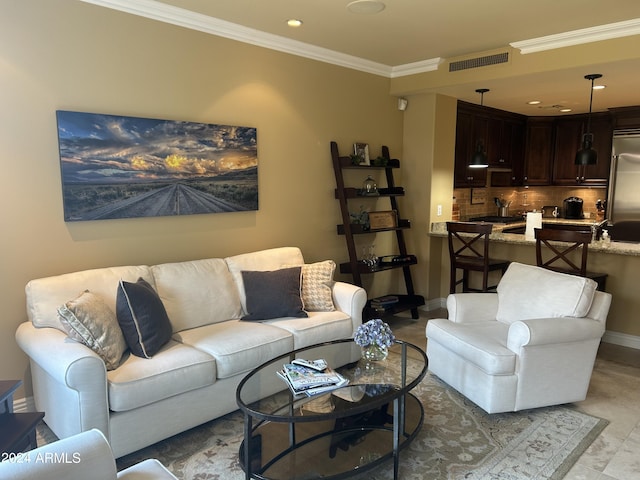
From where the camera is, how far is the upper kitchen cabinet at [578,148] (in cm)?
657

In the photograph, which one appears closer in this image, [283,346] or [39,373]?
[39,373]

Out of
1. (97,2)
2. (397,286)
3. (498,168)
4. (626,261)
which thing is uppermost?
(97,2)

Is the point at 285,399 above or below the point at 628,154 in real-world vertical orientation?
below

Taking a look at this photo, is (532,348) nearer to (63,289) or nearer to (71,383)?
(71,383)

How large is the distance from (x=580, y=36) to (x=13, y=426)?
14.7 ft

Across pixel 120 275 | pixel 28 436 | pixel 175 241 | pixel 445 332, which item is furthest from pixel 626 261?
pixel 28 436

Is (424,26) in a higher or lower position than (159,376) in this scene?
higher

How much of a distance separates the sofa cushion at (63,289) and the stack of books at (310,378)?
123cm

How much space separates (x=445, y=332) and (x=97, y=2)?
3178 millimetres

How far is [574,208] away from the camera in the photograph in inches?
276

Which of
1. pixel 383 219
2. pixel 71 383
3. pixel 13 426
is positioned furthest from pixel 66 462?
pixel 383 219

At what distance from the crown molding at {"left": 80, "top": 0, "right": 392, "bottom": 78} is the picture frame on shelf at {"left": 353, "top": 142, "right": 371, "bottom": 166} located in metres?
0.77

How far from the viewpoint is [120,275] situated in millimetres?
2967

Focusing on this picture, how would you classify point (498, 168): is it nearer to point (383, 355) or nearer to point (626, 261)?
point (626, 261)
